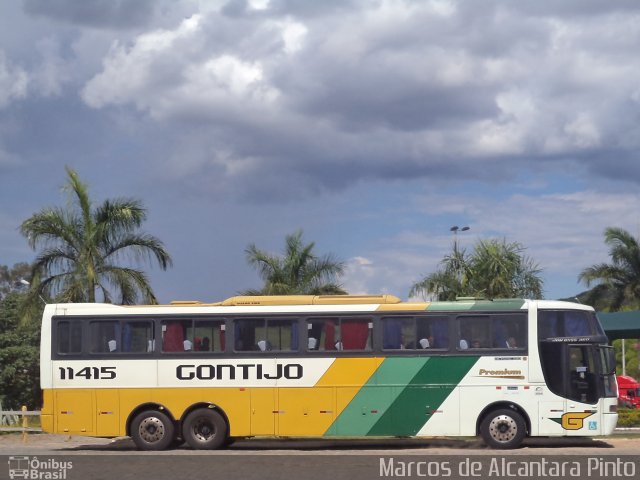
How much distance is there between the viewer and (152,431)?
23484mm

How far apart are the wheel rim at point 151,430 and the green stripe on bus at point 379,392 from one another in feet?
13.6

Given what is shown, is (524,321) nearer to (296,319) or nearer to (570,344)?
(570,344)

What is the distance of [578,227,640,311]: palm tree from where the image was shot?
46062mm

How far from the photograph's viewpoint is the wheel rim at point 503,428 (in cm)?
2259

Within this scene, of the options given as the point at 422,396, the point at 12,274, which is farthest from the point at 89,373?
the point at 12,274

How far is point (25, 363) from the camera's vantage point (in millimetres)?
43000

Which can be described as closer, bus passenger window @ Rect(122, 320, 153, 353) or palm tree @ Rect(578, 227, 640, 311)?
bus passenger window @ Rect(122, 320, 153, 353)

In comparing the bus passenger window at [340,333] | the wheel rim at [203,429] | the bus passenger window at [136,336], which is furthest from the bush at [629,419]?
the bus passenger window at [136,336]

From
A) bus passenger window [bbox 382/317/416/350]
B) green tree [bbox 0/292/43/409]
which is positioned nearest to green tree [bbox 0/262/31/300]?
green tree [bbox 0/292/43/409]

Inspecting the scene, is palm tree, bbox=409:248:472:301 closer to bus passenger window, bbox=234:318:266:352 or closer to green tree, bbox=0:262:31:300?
bus passenger window, bbox=234:318:266:352

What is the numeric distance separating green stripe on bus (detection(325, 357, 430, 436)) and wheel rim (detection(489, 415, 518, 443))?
199 cm
